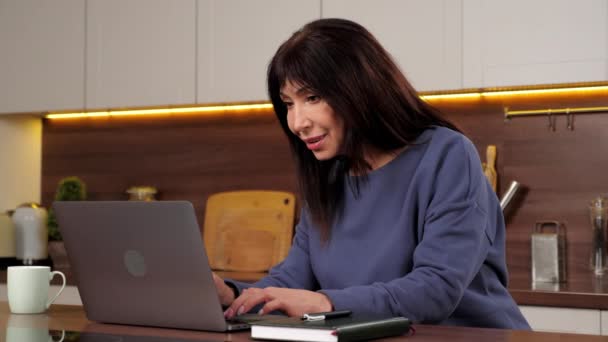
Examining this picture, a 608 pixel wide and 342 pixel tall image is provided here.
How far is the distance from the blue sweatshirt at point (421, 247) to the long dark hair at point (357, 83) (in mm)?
49

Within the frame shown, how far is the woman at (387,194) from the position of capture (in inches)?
58.8

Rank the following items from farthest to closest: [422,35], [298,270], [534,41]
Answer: [422,35], [534,41], [298,270]

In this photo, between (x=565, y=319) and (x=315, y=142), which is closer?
(x=315, y=142)

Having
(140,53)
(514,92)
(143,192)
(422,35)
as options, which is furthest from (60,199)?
(514,92)

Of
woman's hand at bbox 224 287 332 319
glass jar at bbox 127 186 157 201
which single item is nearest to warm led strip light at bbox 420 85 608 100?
glass jar at bbox 127 186 157 201

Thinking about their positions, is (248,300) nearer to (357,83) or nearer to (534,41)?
(357,83)

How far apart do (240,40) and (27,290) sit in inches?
66.9

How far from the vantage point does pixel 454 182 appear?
60.9 inches

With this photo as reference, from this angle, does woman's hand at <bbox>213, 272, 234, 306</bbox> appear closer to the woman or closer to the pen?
the woman

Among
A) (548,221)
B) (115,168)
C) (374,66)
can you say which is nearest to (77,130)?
(115,168)

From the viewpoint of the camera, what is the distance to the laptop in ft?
4.27

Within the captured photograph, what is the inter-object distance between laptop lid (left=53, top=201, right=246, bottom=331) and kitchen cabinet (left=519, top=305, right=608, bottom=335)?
134 cm

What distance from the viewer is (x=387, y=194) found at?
5.46 ft

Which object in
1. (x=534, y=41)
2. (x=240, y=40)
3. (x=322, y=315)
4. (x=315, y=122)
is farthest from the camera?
(x=240, y=40)
